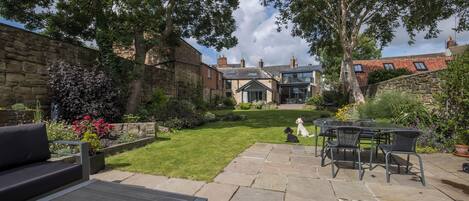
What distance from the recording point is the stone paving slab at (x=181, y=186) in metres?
3.77

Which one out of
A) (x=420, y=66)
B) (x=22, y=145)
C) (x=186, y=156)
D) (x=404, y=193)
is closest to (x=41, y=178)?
(x=22, y=145)

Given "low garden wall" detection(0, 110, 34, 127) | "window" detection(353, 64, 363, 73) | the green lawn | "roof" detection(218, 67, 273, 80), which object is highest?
"roof" detection(218, 67, 273, 80)

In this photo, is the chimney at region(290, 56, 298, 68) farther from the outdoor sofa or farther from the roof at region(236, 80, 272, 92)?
the outdoor sofa

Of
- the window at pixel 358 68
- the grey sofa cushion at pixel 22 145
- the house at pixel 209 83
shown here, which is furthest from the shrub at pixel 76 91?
the window at pixel 358 68

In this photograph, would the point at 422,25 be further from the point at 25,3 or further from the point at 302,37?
the point at 25,3

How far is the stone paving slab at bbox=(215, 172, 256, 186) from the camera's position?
13.6 ft

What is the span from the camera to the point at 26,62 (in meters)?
7.07

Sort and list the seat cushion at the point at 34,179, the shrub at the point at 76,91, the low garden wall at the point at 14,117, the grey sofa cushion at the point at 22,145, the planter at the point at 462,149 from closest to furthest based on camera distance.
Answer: the seat cushion at the point at 34,179, the grey sofa cushion at the point at 22,145, the low garden wall at the point at 14,117, the planter at the point at 462,149, the shrub at the point at 76,91

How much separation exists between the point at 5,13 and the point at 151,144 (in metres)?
9.13

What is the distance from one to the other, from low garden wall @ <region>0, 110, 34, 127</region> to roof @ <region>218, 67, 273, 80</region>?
33.2 metres

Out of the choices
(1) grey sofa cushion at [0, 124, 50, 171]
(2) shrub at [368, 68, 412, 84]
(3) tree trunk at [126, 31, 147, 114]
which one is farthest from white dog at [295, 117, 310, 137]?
(2) shrub at [368, 68, 412, 84]

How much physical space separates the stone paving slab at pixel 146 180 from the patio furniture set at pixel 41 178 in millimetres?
880

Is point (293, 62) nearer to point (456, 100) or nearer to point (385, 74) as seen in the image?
point (385, 74)

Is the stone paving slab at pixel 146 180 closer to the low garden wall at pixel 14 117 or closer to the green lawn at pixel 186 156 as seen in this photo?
the green lawn at pixel 186 156
